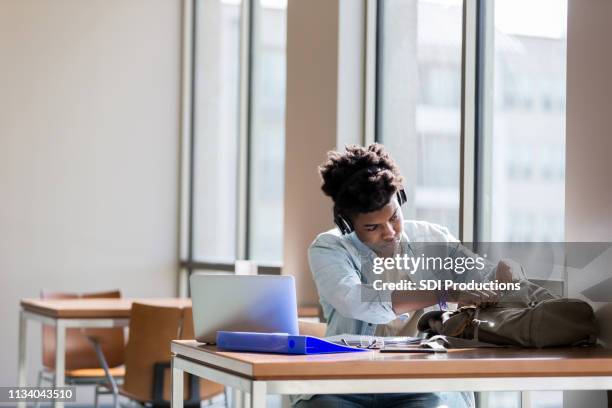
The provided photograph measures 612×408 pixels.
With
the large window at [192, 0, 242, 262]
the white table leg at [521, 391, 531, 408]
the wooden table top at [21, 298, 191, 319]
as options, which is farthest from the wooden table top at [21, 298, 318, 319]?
the white table leg at [521, 391, 531, 408]

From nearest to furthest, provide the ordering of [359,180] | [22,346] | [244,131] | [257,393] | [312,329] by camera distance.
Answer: [257,393] < [359,180] < [312,329] < [22,346] < [244,131]

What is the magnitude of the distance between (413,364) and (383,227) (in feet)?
2.47

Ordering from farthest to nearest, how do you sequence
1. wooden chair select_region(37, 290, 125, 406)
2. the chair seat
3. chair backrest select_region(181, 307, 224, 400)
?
wooden chair select_region(37, 290, 125, 406)
the chair seat
chair backrest select_region(181, 307, 224, 400)

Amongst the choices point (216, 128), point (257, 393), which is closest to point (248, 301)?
point (257, 393)

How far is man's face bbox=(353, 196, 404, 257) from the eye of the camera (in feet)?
9.27

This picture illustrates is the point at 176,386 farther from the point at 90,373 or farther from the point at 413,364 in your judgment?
the point at 90,373

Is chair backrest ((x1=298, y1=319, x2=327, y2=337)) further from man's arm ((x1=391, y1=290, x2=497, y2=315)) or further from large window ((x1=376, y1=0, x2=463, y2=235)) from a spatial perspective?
large window ((x1=376, y1=0, x2=463, y2=235))

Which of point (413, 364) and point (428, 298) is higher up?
point (428, 298)

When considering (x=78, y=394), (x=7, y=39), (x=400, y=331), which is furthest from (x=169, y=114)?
(x=400, y=331)

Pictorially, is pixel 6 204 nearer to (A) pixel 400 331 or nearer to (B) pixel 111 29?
(B) pixel 111 29

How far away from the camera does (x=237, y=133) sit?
6574 mm

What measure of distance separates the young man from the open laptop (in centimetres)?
33

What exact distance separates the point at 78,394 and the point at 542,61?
4356 mm

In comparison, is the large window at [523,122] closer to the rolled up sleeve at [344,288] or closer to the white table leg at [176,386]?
the rolled up sleeve at [344,288]
